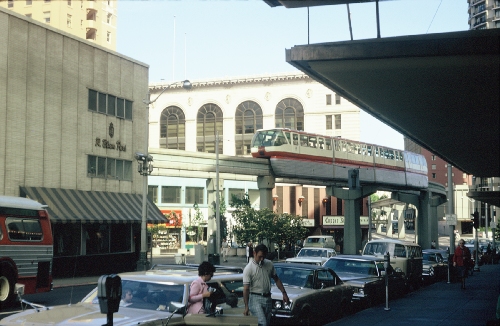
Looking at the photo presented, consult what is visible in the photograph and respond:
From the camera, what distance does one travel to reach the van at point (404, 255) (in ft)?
84.0

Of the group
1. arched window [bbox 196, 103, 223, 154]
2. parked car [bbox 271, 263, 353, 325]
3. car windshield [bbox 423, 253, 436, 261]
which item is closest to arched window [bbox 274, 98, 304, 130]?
arched window [bbox 196, 103, 223, 154]

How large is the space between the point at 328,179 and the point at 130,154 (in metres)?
23.7

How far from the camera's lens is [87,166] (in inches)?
1426

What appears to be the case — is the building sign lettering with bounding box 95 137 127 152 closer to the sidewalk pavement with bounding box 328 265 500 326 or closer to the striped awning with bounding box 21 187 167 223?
the striped awning with bounding box 21 187 167 223

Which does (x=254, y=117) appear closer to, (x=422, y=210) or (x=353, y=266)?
(x=422, y=210)

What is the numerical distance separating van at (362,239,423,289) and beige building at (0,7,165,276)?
49.2ft

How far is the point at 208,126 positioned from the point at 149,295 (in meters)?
95.3

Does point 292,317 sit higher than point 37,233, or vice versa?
point 37,233

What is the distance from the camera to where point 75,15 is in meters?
95.3

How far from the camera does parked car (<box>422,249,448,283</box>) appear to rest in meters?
30.5

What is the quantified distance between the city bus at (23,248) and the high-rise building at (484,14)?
115m

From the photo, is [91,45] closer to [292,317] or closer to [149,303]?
[292,317]

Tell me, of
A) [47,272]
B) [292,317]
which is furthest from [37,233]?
[292,317]

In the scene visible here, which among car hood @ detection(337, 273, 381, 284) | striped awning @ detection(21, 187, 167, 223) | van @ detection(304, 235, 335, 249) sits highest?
striped awning @ detection(21, 187, 167, 223)
